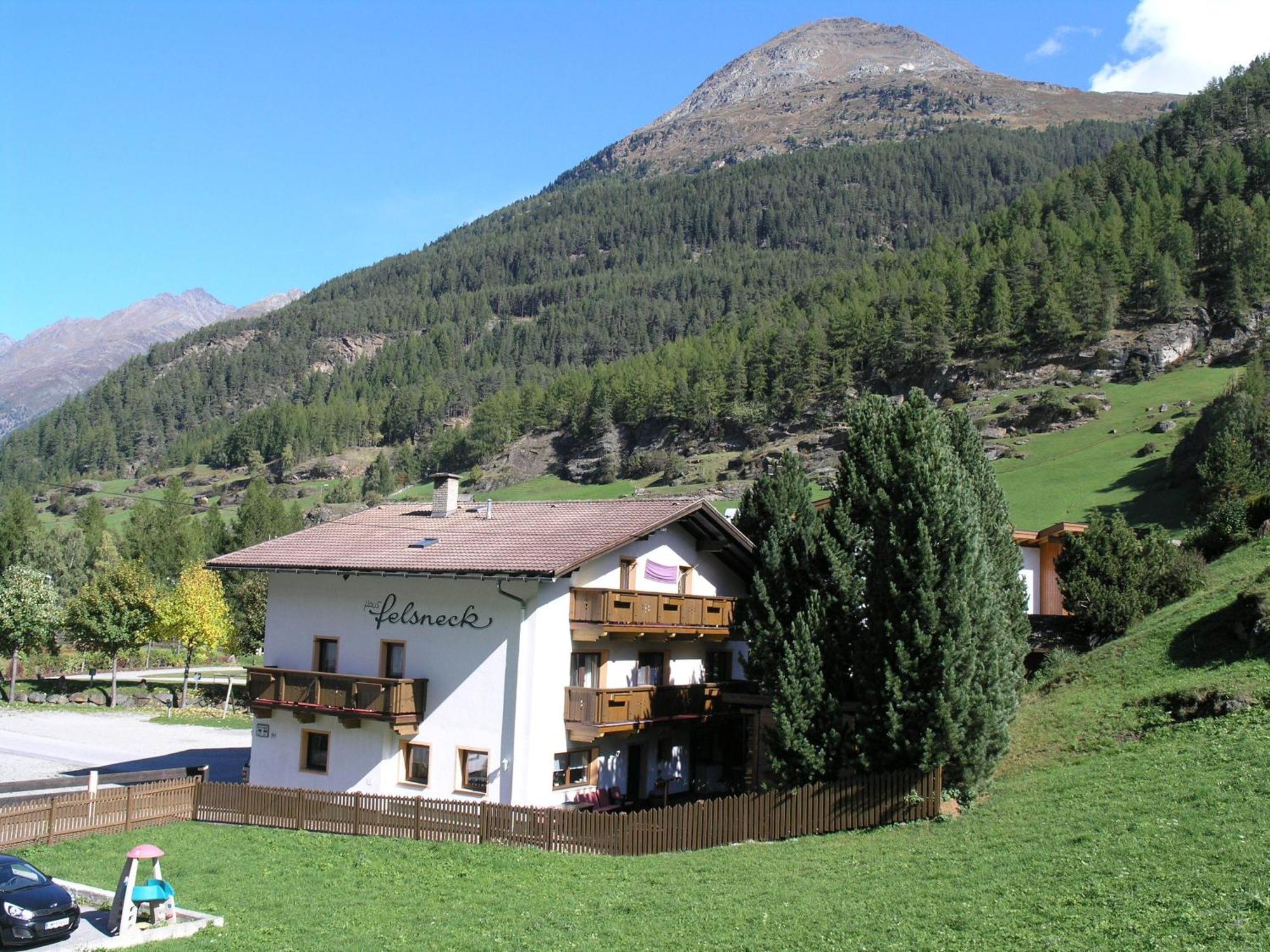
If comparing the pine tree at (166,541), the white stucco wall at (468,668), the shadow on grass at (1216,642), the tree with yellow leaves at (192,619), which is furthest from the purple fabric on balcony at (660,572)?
the pine tree at (166,541)

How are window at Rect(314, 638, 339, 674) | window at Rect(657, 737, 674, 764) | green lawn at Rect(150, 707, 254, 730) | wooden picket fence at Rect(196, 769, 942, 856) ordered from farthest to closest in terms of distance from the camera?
green lawn at Rect(150, 707, 254, 730) < window at Rect(657, 737, 674, 764) < window at Rect(314, 638, 339, 674) < wooden picket fence at Rect(196, 769, 942, 856)

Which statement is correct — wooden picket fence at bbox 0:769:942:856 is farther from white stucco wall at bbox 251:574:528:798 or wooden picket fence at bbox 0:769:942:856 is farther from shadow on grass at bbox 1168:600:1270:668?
shadow on grass at bbox 1168:600:1270:668

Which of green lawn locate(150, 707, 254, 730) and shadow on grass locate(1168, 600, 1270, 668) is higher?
shadow on grass locate(1168, 600, 1270, 668)

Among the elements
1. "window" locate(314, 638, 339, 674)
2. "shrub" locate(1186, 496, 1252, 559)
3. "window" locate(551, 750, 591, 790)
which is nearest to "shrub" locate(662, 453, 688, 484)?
"shrub" locate(1186, 496, 1252, 559)

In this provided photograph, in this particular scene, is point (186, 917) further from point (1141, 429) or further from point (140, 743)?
point (1141, 429)

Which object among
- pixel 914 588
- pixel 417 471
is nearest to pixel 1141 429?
pixel 914 588

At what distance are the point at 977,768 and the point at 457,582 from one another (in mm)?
14529

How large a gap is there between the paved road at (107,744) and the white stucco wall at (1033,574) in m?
35.0

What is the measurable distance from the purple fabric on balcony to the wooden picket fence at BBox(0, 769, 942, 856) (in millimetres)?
9114

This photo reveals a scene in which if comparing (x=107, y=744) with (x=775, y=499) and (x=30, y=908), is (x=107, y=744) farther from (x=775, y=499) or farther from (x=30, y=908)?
(x=775, y=499)

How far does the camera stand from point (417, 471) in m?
194

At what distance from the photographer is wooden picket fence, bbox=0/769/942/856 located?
69.7ft

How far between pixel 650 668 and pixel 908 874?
15037 mm

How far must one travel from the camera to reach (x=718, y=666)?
34.0m
